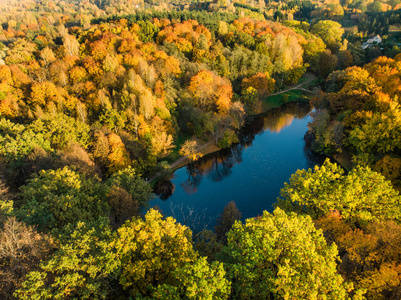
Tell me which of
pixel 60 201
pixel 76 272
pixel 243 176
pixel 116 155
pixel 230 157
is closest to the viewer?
pixel 76 272

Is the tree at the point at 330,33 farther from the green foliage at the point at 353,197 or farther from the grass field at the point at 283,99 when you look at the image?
the green foliage at the point at 353,197

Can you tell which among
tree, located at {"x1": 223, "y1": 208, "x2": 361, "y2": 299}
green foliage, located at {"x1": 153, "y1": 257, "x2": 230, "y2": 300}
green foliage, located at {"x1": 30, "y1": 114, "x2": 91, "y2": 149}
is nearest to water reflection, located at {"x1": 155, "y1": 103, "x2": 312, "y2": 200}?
green foliage, located at {"x1": 30, "y1": 114, "x2": 91, "y2": 149}

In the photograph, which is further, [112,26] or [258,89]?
[112,26]

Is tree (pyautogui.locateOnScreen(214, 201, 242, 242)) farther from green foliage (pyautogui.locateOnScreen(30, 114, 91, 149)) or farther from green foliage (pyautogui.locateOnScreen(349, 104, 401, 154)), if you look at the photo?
green foliage (pyautogui.locateOnScreen(349, 104, 401, 154))

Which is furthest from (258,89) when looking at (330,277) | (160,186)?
(330,277)

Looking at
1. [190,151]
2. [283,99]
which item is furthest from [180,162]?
[283,99]

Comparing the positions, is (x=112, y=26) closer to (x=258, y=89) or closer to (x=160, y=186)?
(x=258, y=89)

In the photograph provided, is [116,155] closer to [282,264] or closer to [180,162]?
[180,162]
